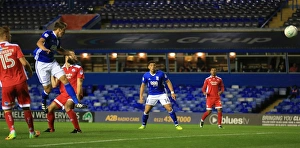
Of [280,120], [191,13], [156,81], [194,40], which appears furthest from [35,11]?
[156,81]

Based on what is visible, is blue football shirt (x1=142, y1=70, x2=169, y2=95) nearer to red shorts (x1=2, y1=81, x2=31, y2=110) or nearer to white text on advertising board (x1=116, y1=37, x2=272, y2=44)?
red shorts (x1=2, y1=81, x2=31, y2=110)

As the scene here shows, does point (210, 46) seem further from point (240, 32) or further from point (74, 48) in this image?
point (74, 48)

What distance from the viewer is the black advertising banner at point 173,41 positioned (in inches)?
1563

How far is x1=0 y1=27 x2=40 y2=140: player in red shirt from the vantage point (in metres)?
14.5

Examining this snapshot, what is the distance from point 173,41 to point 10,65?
27.3 metres

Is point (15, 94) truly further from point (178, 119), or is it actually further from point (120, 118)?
point (120, 118)

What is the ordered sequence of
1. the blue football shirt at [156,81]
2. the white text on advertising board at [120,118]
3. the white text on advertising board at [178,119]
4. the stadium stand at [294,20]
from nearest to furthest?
the blue football shirt at [156,81]
the white text on advertising board at [178,119]
the white text on advertising board at [120,118]
the stadium stand at [294,20]

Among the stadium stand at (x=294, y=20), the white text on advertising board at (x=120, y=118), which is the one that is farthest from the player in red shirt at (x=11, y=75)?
the stadium stand at (x=294, y=20)

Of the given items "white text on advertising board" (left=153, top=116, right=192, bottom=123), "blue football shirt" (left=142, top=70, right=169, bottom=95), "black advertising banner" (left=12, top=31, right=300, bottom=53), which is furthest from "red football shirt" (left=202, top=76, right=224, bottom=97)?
"black advertising banner" (left=12, top=31, right=300, bottom=53)

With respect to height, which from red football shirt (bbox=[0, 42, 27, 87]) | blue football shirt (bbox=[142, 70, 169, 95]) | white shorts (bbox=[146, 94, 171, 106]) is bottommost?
white shorts (bbox=[146, 94, 171, 106])

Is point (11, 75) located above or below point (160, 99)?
above

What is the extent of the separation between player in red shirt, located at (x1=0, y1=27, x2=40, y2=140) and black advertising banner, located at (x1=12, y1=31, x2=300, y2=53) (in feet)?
87.3

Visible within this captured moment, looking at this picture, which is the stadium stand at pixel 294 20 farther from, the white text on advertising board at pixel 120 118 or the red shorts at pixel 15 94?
the red shorts at pixel 15 94

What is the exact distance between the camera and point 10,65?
14656 millimetres
